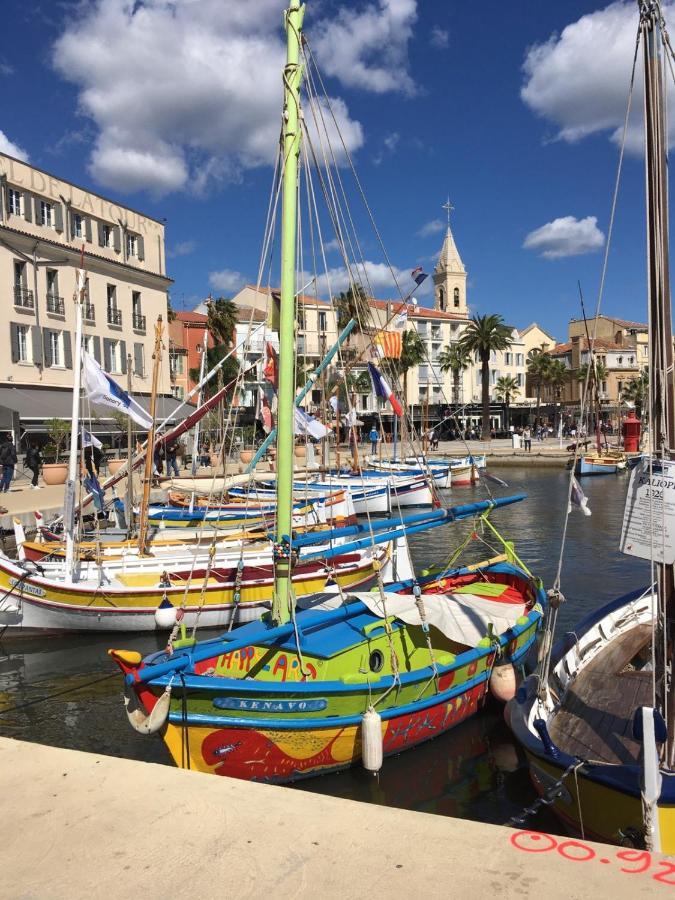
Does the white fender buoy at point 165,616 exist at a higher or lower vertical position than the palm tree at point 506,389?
lower

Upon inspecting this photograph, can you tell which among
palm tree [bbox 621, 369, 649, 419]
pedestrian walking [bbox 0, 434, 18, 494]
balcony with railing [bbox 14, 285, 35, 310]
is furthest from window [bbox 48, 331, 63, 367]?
palm tree [bbox 621, 369, 649, 419]

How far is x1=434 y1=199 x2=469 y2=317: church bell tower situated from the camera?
110 metres

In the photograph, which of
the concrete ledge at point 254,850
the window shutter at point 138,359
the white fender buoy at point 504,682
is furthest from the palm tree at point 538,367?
the concrete ledge at point 254,850

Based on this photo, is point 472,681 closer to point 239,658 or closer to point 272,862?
point 239,658

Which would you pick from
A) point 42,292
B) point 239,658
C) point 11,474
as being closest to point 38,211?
point 42,292

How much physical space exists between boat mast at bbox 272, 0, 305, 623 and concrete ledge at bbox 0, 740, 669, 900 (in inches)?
171

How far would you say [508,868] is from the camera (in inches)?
153

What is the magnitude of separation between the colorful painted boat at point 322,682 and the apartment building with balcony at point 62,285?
1278 inches

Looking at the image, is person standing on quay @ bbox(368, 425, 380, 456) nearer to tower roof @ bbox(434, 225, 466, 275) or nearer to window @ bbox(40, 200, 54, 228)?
window @ bbox(40, 200, 54, 228)

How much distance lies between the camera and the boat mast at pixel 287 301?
9.28 meters

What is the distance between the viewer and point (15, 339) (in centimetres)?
4019

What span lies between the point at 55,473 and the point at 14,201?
18.8 m

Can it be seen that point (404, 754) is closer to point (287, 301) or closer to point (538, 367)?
point (287, 301)

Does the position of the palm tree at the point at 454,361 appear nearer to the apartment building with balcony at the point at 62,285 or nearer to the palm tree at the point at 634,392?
the palm tree at the point at 634,392
